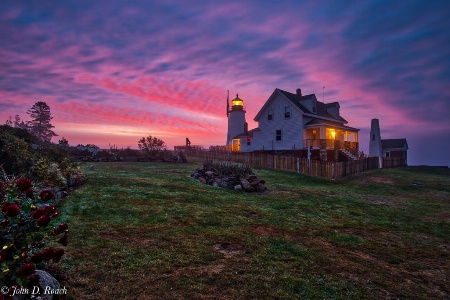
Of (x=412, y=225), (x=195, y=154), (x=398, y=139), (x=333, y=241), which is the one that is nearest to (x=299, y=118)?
(x=195, y=154)

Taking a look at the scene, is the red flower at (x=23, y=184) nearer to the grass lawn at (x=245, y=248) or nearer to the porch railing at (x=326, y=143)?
the grass lawn at (x=245, y=248)

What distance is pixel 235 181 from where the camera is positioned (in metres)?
Result: 14.7

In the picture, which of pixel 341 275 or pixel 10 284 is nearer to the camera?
pixel 10 284

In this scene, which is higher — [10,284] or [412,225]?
[10,284]

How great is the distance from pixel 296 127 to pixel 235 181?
21524 millimetres

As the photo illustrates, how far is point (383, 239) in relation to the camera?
291 inches

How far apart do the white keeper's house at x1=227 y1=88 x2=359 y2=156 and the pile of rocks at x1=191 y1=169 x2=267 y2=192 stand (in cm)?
1857

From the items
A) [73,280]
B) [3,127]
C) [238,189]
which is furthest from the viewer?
[238,189]

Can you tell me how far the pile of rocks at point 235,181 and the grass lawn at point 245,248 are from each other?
239 cm

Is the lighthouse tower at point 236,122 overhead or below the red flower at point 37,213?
overhead

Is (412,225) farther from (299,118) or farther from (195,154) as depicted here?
(195,154)

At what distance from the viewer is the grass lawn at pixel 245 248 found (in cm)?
437

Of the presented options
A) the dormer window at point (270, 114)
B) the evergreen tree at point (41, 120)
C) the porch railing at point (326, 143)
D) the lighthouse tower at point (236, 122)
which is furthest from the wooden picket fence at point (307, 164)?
the evergreen tree at point (41, 120)

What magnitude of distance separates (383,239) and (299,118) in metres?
27.3
